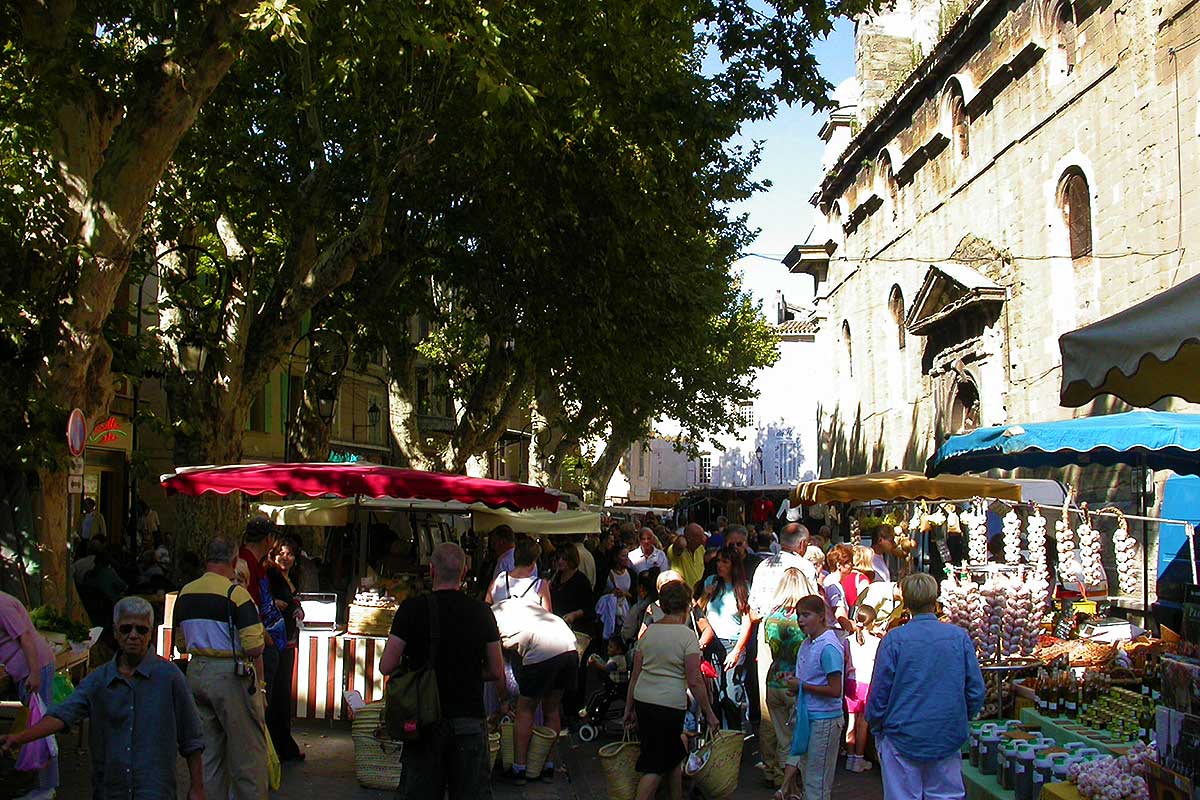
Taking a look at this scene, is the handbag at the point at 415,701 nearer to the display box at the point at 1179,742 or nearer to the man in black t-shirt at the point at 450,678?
the man in black t-shirt at the point at 450,678

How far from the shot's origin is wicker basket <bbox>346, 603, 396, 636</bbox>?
11609 mm

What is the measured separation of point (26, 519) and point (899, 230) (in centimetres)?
2436

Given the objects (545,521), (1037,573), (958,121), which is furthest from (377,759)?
(958,121)

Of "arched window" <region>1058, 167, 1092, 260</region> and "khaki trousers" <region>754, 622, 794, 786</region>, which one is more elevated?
"arched window" <region>1058, 167, 1092, 260</region>

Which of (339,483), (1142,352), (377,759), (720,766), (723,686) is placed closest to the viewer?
(1142,352)

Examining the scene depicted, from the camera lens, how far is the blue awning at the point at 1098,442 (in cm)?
1049

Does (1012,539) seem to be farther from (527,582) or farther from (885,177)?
(885,177)

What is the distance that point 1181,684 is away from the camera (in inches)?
219

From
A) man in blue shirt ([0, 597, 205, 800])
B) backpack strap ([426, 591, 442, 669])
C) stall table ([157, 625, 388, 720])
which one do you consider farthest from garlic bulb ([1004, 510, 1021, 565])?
man in blue shirt ([0, 597, 205, 800])

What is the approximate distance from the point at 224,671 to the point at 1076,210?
18.0m

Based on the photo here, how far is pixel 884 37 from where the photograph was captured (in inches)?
1406

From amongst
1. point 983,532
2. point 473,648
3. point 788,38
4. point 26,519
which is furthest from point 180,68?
point 983,532

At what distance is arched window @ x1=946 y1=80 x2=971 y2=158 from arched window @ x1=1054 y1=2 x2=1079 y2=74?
4.75 metres

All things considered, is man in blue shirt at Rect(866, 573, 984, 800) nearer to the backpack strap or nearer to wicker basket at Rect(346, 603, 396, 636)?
the backpack strap
